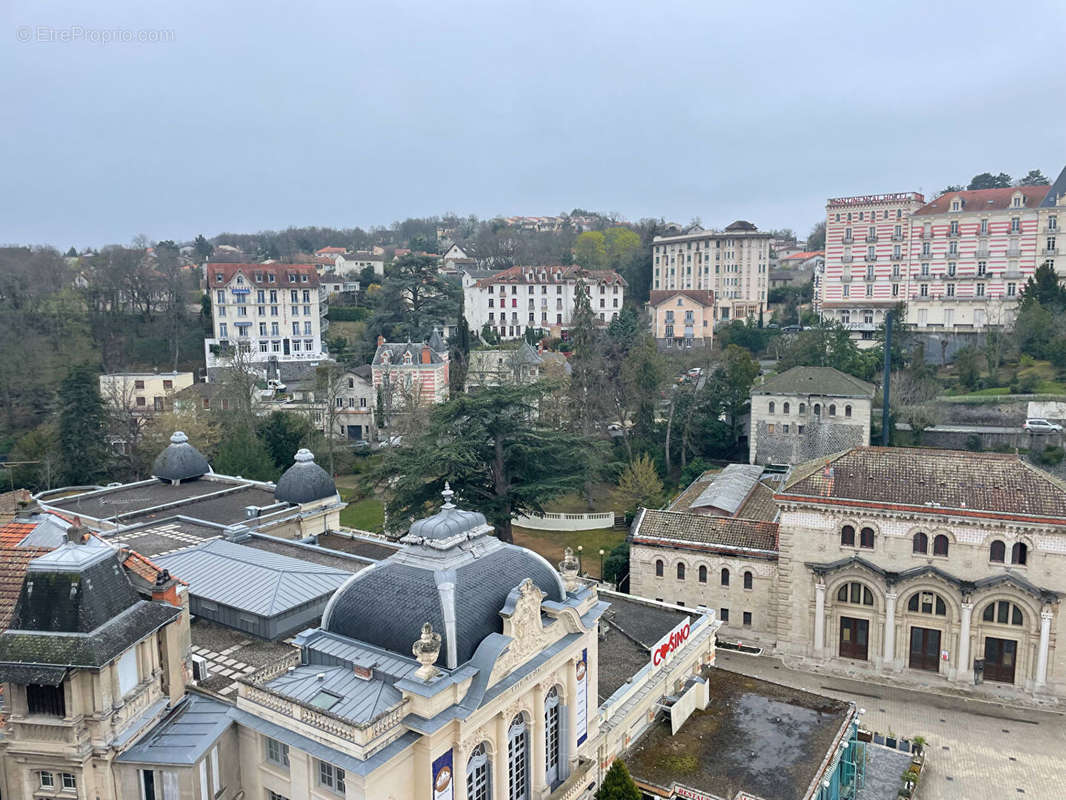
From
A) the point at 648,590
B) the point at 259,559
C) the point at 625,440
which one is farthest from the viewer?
the point at 625,440

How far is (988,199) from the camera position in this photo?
233 ft

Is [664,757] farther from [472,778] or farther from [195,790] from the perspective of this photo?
[195,790]

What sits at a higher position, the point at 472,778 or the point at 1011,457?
the point at 1011,457

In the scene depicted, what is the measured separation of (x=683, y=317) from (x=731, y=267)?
12373 millimetres

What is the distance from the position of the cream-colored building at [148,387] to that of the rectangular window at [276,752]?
162 feet

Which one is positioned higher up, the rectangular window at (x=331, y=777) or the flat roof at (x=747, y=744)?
the rectangular window at (x=331, y=777)

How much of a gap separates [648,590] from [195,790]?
24.1 m

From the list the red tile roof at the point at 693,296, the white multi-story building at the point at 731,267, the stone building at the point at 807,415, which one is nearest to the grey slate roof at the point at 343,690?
the stone building at the point at 807,415

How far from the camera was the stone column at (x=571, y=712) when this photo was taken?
19.2 metres

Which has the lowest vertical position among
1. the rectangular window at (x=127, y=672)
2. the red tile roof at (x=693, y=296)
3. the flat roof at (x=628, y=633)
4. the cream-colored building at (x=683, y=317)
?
the flat roof at (x=628, y=633)

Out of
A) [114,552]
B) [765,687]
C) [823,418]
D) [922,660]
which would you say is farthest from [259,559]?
[823,418]

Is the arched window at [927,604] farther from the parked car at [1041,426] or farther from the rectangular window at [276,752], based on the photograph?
the parked car at [1041,426]

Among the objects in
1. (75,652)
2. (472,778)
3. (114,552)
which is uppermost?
(114,552)

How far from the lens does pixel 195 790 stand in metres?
15.8
